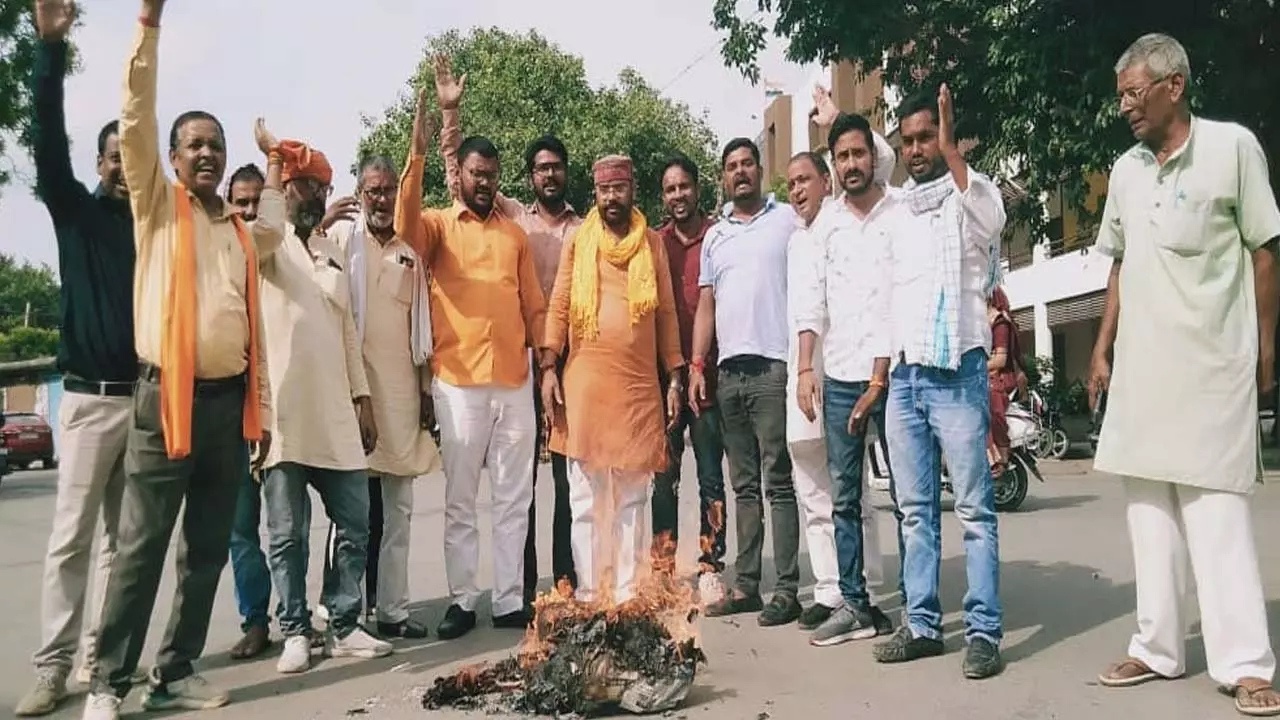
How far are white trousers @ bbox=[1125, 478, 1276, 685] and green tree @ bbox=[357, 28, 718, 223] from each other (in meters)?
22.8

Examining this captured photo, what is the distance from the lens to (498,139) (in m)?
27.4

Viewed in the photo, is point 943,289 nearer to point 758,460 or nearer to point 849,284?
point 849,284

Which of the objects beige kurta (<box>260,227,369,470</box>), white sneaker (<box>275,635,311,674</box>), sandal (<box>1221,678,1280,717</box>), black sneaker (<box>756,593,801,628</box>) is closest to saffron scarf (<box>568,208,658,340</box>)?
beige kurta (<box>260,227,369,470</box>)

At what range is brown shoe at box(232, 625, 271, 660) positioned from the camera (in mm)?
5492

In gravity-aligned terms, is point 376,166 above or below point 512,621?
above

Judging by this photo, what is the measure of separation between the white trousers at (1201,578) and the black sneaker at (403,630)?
3338 millimetres

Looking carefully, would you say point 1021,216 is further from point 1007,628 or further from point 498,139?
point 498,139

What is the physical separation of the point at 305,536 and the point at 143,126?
2014 millimetres

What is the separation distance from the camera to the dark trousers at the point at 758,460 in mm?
5871

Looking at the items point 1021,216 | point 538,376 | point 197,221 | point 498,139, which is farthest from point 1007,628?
point 498,139

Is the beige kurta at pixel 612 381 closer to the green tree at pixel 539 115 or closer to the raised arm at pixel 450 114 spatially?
the raised arm at pixel 450 114

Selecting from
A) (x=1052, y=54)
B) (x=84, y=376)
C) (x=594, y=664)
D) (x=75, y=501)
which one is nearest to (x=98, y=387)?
(x=84, y=376)

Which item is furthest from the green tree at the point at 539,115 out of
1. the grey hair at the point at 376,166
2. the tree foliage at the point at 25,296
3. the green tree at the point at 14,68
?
the tree foliage at the point at 25,296

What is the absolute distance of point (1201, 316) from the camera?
4.41 metres
